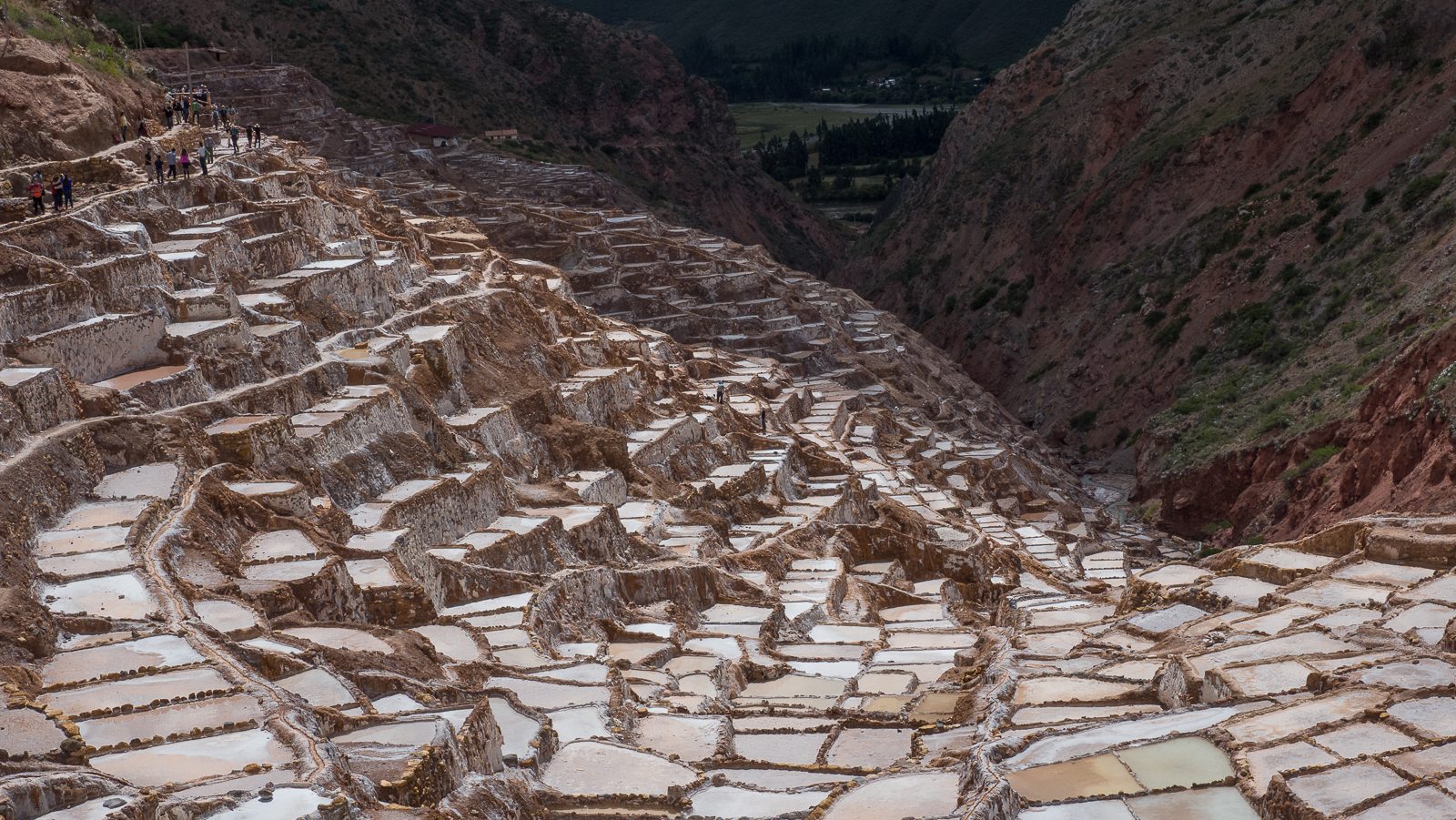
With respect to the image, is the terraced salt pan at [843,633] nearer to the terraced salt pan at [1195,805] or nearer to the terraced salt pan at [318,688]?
the terraced salt pan at [318,688]

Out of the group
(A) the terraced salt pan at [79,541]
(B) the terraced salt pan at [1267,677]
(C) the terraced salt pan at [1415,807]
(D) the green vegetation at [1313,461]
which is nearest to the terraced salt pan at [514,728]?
(A) the terraced salt pan at [79,541]

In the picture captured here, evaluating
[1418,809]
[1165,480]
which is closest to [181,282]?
[1418,809]

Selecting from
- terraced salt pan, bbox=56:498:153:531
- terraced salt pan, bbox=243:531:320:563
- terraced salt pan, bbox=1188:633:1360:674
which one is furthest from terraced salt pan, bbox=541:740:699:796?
terraced salt pan, bbox=56:498:153:531

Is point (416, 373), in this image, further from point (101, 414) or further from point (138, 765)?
point (138, 765)

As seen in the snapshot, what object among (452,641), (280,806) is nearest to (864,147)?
(452,641)

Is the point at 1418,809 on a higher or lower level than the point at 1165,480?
higher

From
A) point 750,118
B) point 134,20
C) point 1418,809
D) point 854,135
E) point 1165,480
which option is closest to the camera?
point 1418,809
